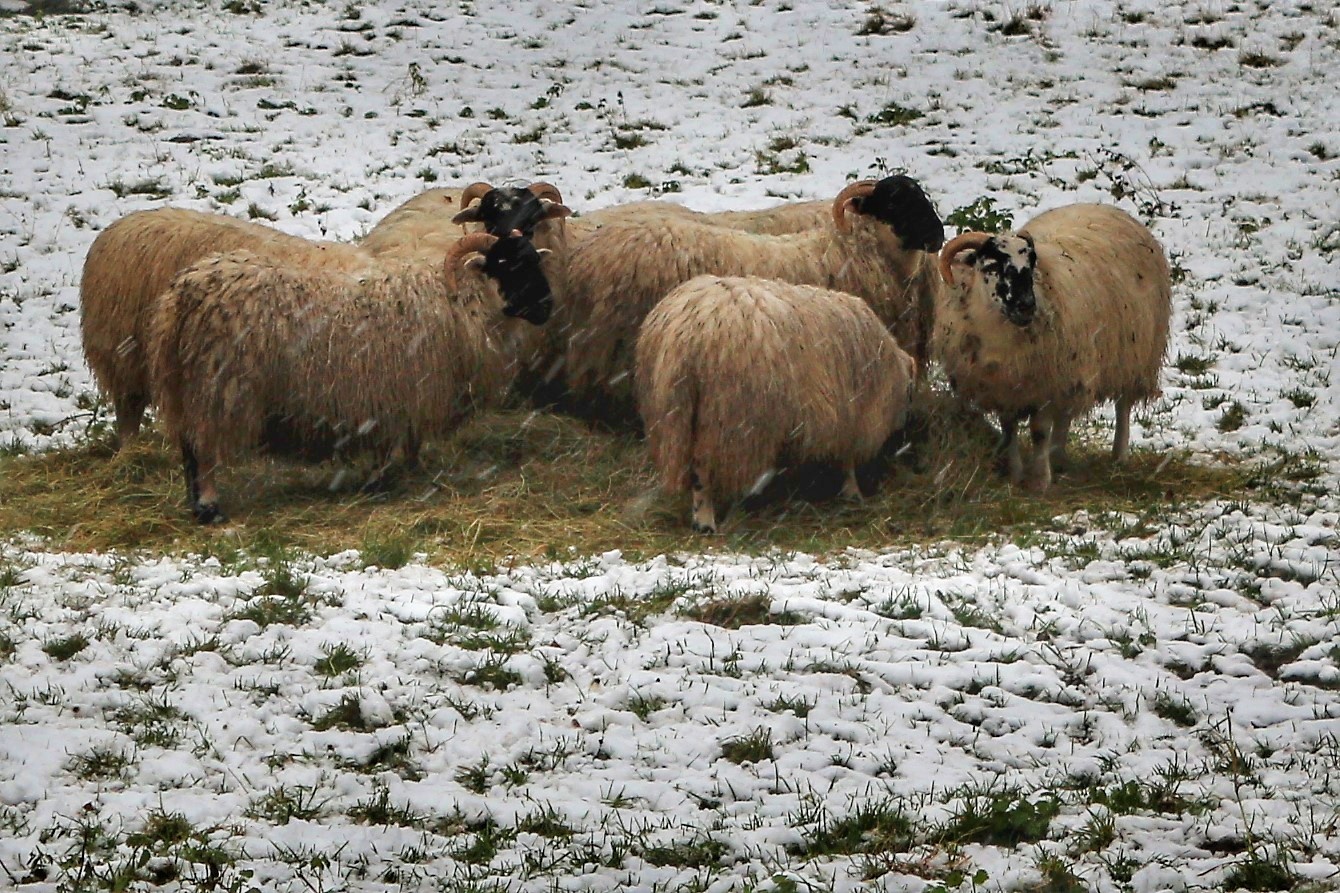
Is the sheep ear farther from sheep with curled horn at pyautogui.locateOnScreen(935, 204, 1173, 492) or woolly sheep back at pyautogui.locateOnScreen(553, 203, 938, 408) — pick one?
sheep with curled horn at pyautogui.locateOnScreen(935, 204, 1173, 492)

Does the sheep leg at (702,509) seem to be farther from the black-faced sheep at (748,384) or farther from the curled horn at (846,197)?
the curled horn at (846,197)

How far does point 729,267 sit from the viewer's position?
8.76m

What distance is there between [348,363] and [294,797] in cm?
353

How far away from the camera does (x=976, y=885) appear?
4.33 m

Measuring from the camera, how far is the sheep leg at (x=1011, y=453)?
848 cm

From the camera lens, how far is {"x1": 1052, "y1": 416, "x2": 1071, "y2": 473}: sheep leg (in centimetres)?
859

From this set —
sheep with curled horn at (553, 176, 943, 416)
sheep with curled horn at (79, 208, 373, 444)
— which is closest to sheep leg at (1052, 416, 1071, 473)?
sheep with curled horn at (553, 176, 943, 416)

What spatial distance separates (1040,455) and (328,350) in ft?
13.4

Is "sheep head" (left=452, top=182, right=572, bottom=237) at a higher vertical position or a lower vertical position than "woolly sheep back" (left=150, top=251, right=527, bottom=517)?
higher

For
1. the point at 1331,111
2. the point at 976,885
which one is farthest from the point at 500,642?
the point at 1331,111

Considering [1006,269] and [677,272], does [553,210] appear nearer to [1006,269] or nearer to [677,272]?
[677,272]

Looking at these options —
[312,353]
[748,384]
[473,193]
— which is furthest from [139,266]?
[748,384]

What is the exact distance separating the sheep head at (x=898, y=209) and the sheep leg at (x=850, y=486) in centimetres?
178

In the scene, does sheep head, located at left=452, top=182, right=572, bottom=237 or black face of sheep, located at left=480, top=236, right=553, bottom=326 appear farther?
sheep head, located at left=452, top=182, right=572, bottom=237
